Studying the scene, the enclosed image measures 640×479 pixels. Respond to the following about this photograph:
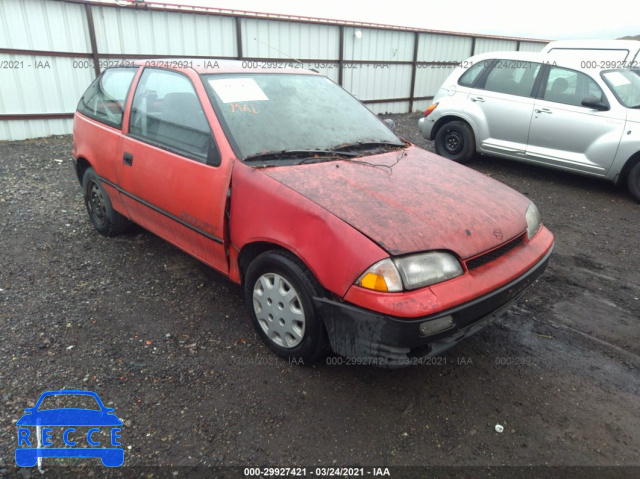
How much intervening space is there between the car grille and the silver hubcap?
0.94 metres

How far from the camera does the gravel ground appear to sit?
2.18 metres

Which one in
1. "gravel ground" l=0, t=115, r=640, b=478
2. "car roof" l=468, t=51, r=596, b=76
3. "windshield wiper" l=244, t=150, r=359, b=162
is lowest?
"gravel ground" l=0, t=115, r=640, b=478

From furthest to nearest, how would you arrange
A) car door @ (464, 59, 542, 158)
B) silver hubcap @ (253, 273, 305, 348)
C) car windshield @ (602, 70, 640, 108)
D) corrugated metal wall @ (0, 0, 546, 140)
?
1. corrugated metal wall @ (0, 0, 546, 140)
2. car door @ (464, 59, 542, 158)
3. car windshield @ (602, 70, 640, 108)
4. silver hubcap @ (253, 273, 305, 348)

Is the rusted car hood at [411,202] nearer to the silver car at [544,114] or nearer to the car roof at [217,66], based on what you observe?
the car roof at [217,66]

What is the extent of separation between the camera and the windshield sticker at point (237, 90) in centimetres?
303

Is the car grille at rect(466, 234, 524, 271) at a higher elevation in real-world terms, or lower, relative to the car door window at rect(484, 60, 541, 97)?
lower

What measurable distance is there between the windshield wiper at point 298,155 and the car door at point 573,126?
4.42 metres

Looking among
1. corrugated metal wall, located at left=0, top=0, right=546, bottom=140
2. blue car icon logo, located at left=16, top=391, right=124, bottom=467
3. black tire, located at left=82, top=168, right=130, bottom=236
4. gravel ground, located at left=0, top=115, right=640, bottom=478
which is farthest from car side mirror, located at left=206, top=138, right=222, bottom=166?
corrugated metal wall, located at left=0, top=0, right=546, bottom=140

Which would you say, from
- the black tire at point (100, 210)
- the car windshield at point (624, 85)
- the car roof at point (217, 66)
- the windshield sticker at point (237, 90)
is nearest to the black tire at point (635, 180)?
the car windshield at point (624, 85)

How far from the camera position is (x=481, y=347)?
2.95 meters

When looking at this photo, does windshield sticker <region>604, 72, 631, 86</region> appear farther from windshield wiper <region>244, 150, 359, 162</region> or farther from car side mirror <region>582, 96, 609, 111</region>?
windshield wiper <region>244, 150, 359, 162</region>

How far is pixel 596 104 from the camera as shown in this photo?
5781mm

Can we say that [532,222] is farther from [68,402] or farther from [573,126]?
[573,126]

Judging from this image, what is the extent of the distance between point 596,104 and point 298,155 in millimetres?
4862
